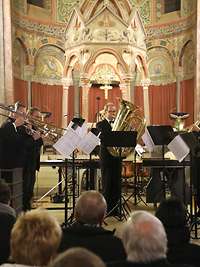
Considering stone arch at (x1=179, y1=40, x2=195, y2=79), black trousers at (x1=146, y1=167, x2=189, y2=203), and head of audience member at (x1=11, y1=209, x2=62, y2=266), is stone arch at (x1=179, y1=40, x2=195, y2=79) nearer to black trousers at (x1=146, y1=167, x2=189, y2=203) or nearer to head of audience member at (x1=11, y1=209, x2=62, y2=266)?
black trousers at (x1=146, y1=167, x2=189, y2=203)

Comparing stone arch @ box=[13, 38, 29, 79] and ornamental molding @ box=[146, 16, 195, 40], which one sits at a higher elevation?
ornamental molding @ box=[146, 16, 195, 40]

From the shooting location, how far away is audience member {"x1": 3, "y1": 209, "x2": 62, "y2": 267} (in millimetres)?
2505

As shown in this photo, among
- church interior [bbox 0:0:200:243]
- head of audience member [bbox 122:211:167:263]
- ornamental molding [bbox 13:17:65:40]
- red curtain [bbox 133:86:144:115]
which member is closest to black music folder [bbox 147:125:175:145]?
head of audience member [bbox 122:211:167:263]

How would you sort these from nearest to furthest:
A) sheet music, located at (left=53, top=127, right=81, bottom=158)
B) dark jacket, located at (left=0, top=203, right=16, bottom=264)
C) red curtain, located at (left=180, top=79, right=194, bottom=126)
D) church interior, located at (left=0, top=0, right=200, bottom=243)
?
dark jacket, located at (left=0, top=203, right=16, bottom=264)
sheet music, located at (left=53, top=127, right=81, bottom=158)
church interior, located at (left=0, top=0, right=200, bottom=243)
red curtain, located at (left=180, top=79, right=194, bottom=126)

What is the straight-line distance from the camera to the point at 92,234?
11.3 feet

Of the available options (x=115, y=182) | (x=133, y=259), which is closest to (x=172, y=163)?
(x=115, y=182)

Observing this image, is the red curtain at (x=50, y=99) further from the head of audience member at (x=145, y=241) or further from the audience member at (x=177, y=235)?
the head of audience member at (x=145, y=241)

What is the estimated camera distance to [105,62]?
18.9 metres

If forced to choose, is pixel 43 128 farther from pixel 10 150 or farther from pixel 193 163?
pixel 193 163

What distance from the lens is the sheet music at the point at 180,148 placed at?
6227 millimetres

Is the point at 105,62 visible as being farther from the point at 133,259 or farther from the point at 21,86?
the point at 133,259

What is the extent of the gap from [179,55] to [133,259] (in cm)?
1882

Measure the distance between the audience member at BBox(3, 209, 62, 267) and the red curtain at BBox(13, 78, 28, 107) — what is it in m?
16.7

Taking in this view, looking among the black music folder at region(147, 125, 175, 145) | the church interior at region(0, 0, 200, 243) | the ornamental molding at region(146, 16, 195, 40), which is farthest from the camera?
the ornamental molding at region(146, 16, 195, 40)
